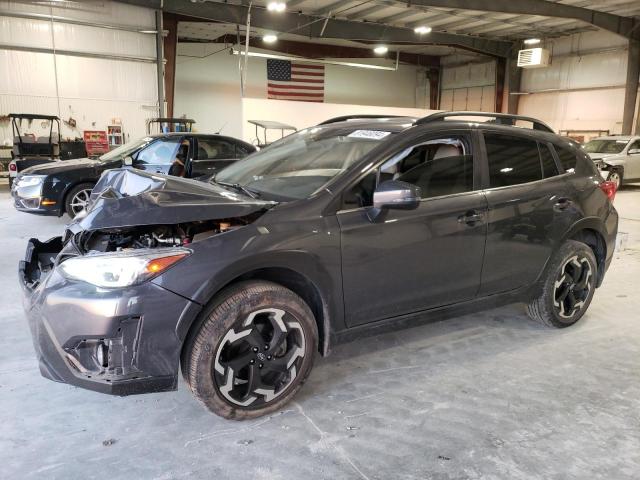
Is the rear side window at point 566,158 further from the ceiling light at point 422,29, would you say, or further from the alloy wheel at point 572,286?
the ceiling light at point 422,29

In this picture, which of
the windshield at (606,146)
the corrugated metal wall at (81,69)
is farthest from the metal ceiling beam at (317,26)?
the windshield at (606,146)

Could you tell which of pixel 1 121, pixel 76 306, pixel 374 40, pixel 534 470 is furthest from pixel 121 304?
pixel 374 40

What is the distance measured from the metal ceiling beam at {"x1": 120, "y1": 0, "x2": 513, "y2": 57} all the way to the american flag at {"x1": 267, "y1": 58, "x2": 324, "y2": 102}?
12.0 feet

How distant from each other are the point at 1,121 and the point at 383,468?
14.4 meters

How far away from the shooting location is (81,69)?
44.7ft

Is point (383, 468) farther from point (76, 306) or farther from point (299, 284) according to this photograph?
point (76, 306)

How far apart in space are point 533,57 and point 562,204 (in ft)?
55.1

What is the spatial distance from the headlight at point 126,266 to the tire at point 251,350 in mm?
293

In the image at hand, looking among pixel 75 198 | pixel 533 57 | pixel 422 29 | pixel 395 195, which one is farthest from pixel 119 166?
pixel 533 57

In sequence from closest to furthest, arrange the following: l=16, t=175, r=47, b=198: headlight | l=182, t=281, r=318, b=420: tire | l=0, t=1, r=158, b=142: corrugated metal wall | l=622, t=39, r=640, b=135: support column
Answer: l=182, t=281, r=318, b=420: tire < l=16, t=175, r=47, b=198: headlight < l=0, t=1, r=158, b=142: corrugated metal wall < l=622, t=39, r=640, b=135: support column

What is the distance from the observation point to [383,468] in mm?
2125

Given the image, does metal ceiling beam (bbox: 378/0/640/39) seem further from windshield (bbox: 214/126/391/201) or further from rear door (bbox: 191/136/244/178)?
windshield (bbox: 214/126/391/201)

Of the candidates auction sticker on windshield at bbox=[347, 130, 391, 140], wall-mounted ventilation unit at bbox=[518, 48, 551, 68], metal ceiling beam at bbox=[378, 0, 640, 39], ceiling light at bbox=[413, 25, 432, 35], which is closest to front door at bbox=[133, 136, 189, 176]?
auction sticker on windshield at bbox=[347, 130, 391, 140]

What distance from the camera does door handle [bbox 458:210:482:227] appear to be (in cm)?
292
